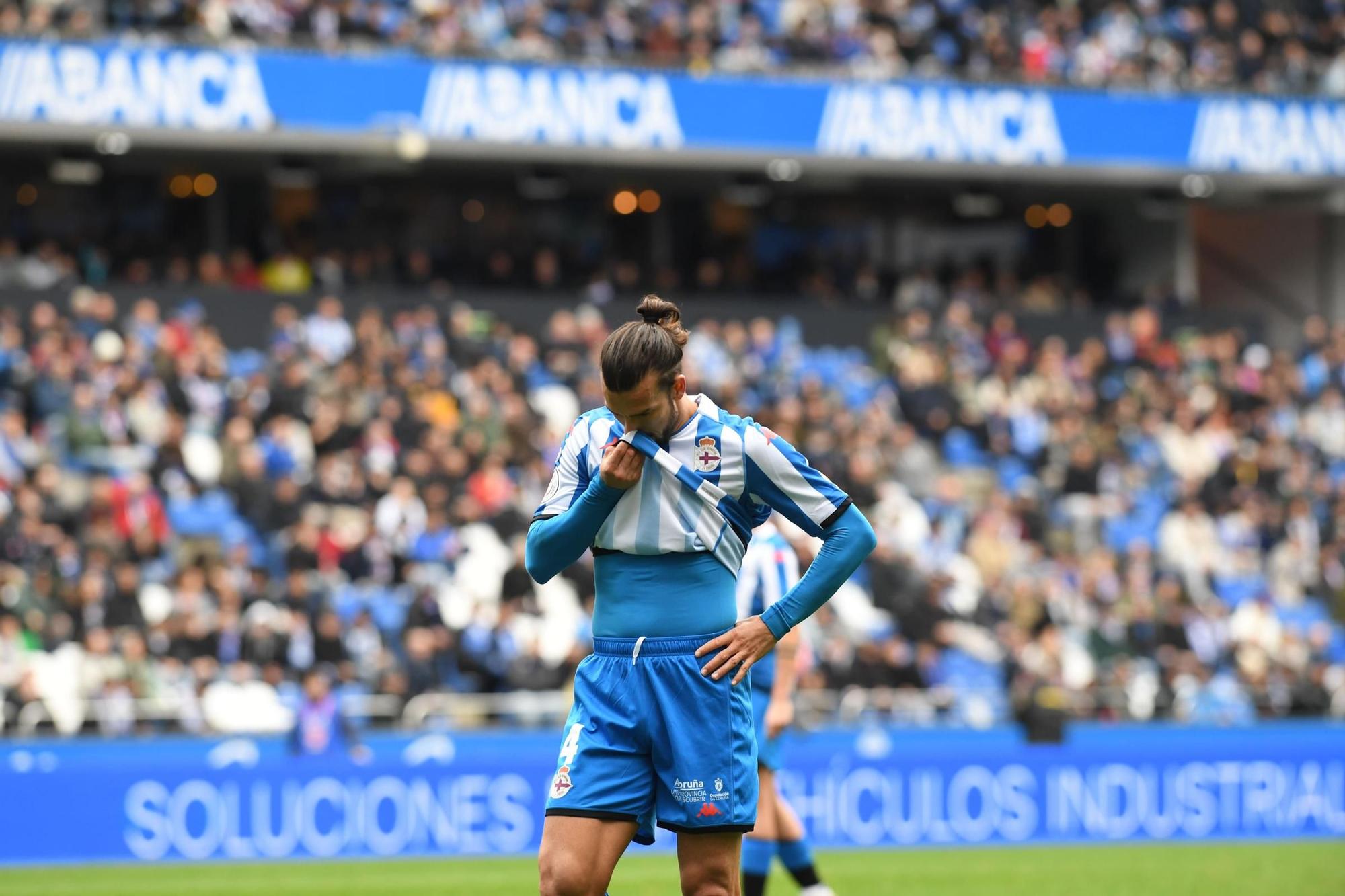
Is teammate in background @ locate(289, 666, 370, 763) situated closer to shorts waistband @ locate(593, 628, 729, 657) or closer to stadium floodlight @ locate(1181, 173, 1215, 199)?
shorts waistband @ locate(593, 628, 729, 657)

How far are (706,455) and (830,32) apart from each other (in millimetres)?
21903

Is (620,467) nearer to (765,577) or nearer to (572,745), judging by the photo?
(572,745)


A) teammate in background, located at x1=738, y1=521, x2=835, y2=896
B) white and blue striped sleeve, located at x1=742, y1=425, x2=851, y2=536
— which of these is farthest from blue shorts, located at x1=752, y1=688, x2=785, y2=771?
white and blue striped sleeve, located at x1=742, y1=425, x2=851, y2=536

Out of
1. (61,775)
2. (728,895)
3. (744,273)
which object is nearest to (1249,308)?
(744,273)

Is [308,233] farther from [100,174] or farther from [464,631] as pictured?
[464,631]

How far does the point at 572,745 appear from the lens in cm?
597

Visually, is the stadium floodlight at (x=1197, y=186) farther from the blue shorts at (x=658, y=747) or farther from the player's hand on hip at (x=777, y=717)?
the blue shorts at (x=658, y=747)

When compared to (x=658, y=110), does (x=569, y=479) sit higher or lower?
lower

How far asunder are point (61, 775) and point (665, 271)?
16185 mm

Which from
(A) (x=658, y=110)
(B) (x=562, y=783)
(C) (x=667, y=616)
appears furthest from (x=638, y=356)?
(A) (x=658, y=110)

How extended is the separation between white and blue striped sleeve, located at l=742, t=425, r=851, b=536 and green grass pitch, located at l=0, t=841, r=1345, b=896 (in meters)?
6.72

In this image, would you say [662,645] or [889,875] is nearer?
[662,645]

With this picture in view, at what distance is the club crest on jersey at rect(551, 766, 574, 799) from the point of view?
591 centimetres

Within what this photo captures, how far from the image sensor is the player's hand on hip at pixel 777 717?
364 inches
